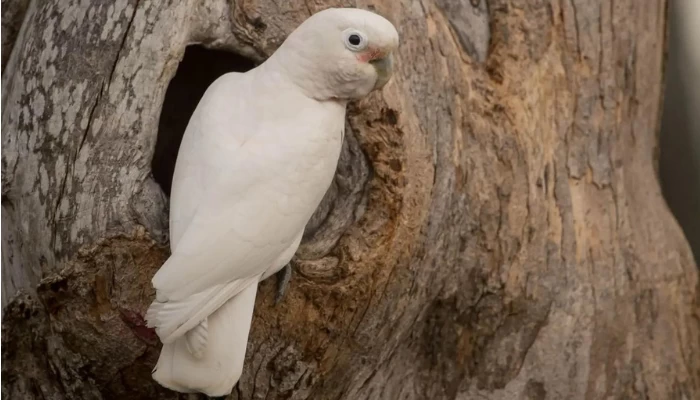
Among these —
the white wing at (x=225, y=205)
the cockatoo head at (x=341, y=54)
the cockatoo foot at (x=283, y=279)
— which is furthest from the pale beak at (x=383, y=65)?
the cockatoo foot at (x=283, y=279)

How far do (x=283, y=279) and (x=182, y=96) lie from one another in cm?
40

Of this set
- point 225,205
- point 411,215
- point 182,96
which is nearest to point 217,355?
point 225,205

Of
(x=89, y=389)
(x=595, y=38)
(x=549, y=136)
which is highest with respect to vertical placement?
(x=595, y=38)

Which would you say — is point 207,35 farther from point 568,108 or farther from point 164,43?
point 568,108

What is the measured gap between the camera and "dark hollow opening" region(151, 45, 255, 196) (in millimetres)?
1304

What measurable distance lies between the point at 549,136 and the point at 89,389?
856mm

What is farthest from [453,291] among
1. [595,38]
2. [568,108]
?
[595,38]

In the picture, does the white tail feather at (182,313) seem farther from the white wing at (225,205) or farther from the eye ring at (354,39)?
the eye ring at (354,39)

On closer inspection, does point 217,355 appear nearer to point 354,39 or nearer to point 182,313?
point 182,313

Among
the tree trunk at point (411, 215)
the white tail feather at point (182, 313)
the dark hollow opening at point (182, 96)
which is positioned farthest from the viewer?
the dark hollow opening at point (182, 96)

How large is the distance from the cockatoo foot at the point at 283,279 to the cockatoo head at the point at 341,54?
9.8 inches

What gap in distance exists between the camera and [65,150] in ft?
3.70

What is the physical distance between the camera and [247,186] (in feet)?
3.19

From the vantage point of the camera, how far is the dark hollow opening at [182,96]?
1.30 m
